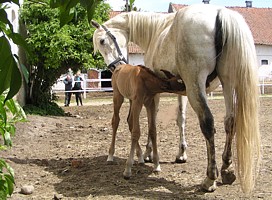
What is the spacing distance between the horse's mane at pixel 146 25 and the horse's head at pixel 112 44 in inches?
8.3

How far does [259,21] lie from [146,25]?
121 feet

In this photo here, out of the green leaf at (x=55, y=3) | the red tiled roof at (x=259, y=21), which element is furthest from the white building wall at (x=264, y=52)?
the green leaf at (x=55, y=3)

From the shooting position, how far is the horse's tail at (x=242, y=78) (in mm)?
4172

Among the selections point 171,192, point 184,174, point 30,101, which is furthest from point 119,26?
point 30,101

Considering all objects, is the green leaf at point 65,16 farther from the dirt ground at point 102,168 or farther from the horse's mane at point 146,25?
the horse's mane at point 146,25

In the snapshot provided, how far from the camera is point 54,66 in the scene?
491 inches

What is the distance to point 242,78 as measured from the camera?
4211 mm

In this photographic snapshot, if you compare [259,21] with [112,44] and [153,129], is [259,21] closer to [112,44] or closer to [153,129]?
[112,44]

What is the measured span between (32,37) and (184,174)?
8.35 m

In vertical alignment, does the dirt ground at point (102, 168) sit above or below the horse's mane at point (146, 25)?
below

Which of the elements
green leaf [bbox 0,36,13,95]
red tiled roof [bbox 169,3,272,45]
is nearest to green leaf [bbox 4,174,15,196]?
green leaf [bbox 0,36,13,95]

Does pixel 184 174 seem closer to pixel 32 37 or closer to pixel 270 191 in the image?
pixel 270 191

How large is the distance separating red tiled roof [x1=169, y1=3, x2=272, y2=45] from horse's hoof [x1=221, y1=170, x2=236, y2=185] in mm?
34949

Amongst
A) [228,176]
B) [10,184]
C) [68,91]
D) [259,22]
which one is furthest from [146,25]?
[259,22]
